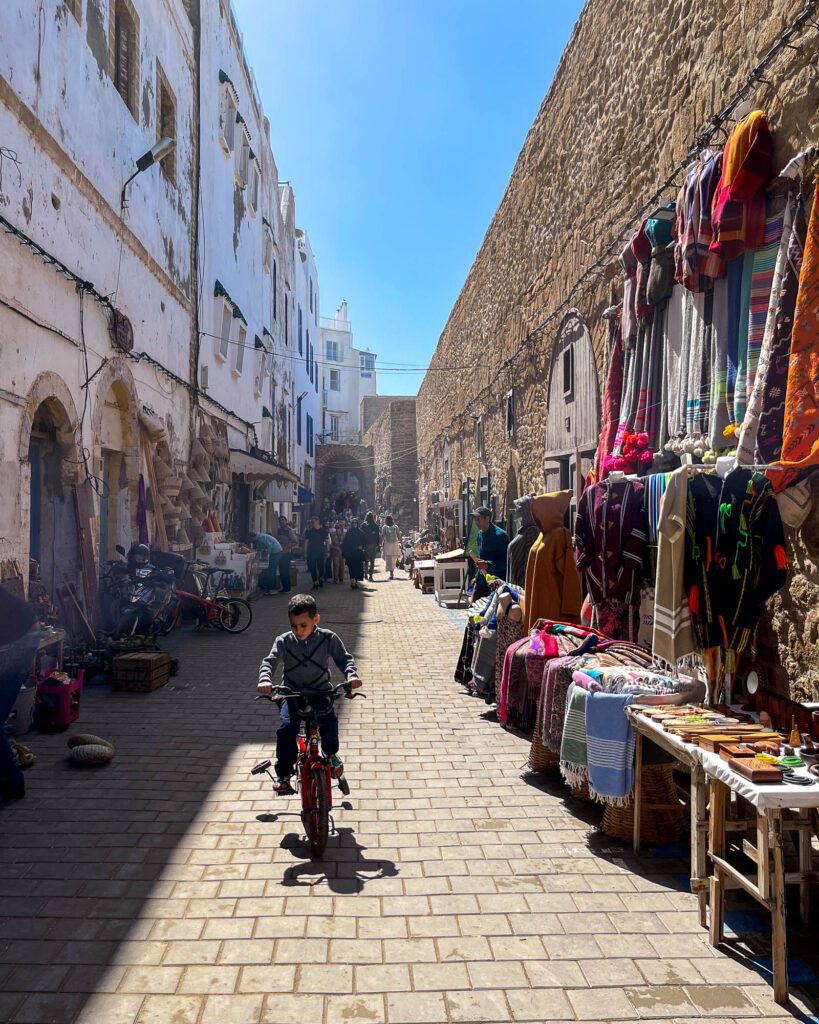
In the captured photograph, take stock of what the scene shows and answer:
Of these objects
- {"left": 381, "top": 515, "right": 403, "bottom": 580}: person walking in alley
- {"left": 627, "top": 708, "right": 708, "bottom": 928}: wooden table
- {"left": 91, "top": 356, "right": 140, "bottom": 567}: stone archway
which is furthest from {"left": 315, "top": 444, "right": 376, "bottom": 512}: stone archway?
{"left": 627, "top": 708, "right": 708, "bottom": 928}: wooden table

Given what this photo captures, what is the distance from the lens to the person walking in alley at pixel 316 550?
616 inches

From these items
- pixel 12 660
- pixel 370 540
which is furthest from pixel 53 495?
pixel 370 540

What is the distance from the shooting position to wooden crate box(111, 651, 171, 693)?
6863 mm

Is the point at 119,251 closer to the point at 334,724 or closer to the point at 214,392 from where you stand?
the point at 214,392

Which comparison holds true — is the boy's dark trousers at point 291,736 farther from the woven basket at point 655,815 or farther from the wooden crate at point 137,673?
the wooden crate at point 137,673

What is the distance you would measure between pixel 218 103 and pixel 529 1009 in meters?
15.9

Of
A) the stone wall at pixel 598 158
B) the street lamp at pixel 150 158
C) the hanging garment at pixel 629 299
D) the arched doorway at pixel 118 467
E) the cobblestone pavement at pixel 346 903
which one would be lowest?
the cobblestone pavement at pixel 346 903

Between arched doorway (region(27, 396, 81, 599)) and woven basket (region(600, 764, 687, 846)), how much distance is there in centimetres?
584

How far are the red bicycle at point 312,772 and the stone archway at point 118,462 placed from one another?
590cm

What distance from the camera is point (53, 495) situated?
7.68 m

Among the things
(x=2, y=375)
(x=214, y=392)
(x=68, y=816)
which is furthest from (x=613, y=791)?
(x=214, y=392)

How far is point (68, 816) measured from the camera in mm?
4012

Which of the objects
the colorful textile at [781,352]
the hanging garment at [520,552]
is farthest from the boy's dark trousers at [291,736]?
the hanging garment at [520,552]

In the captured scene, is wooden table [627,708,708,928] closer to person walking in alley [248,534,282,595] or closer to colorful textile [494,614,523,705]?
colorful textile [494,614,523,705]
